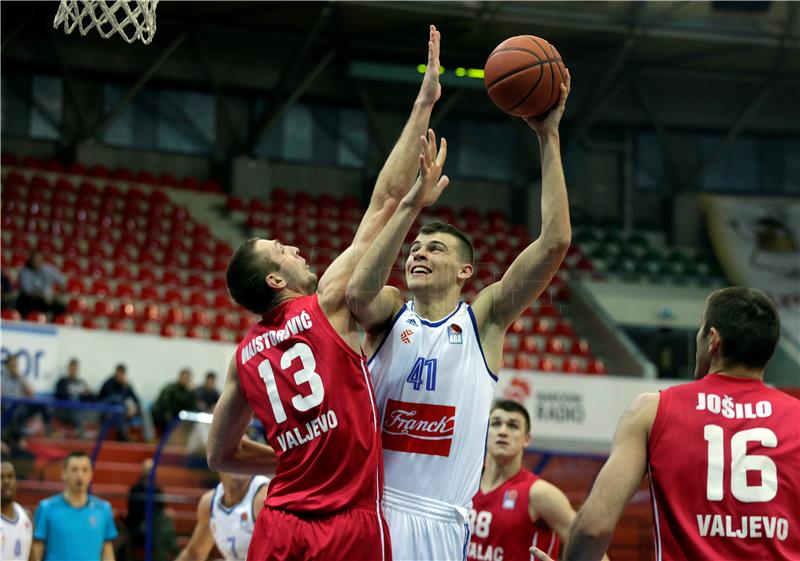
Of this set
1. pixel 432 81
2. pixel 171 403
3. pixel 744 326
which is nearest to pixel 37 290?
pixel 171 403

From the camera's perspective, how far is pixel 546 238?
430 centimetres

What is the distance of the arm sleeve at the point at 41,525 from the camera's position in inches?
350

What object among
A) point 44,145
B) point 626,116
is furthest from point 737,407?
point 626,116

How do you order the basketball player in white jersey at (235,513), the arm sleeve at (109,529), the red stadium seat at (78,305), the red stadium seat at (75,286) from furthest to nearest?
the red stadium seat at (75,286) → the red stadium seat at (78,305) → the arm sleeve at (109,529) → the basketball player in white jersey at (235,513)

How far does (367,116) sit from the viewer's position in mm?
23562

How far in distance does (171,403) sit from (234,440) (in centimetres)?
954

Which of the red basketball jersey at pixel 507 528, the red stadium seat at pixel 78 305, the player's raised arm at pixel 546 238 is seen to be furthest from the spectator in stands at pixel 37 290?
the player's raised arm at pixel 546 238

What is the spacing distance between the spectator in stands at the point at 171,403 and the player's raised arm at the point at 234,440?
928 centimetres

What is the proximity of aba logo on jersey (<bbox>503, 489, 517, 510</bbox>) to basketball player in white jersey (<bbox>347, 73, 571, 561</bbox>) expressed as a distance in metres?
1.96

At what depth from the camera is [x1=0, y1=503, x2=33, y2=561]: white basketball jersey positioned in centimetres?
840

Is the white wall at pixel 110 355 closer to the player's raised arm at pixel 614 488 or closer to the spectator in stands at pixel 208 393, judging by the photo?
the spectator in stands at pixel 208 393

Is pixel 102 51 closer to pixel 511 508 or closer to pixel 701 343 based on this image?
pixel 511 508

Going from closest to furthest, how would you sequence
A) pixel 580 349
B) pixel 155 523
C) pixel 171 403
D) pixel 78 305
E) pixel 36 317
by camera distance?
1. pixel 155 523
2. pixel 171 403
3. pixel 36 317
4. pixel 78 305
5. pixel 580 349

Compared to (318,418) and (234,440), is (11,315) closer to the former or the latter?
(234,440)
